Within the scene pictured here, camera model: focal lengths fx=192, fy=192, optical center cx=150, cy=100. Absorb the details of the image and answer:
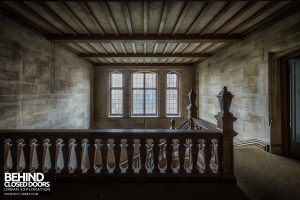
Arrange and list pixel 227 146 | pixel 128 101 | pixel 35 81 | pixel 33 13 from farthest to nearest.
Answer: pixel 128 101
pixel 35 81
pixel 33 13
pixel 227 146

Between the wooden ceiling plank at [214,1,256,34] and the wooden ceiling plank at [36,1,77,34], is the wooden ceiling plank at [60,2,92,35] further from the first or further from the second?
the wooden ceiling plank at [214,1,256,34]

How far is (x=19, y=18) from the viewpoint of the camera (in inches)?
140

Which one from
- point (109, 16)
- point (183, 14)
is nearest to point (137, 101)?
point (109, 16)

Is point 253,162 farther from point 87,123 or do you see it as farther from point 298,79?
point 87,123

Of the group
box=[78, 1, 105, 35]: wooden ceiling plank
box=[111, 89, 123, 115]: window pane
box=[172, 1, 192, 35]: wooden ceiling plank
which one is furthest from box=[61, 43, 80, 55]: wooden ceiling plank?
box=[172, 1, 192, 35]: wooden ceiling plank

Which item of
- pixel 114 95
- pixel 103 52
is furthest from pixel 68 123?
pixel 114 95

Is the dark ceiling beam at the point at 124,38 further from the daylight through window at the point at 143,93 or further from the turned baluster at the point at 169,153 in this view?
the daylight through window at the point at 143,93

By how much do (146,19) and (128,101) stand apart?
552 cm

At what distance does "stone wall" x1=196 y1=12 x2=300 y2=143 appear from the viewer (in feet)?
11.6

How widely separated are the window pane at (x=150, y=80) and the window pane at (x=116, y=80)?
4.00ft

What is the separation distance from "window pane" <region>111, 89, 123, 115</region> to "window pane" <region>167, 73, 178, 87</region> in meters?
2.29

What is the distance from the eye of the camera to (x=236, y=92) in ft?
17.2

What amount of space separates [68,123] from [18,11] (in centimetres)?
360

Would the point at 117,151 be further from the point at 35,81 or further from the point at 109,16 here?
the point at 35,81
